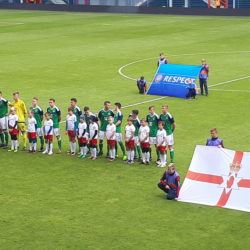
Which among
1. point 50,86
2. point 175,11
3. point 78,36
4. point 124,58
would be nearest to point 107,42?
point 78,36

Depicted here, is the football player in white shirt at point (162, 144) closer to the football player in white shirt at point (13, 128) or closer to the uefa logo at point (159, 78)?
the football player in white shirt at point (13, 128)

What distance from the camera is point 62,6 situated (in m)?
80.1

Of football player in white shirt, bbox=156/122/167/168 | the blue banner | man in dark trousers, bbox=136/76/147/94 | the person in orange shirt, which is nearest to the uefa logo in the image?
the blue banner

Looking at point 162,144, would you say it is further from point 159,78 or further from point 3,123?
point 159,78

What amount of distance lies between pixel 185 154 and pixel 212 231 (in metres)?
6.82

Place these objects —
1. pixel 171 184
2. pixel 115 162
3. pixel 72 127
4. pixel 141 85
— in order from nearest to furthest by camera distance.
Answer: pixel 171 184, pixel 115 162, pixel 72 127, pixel 141 85

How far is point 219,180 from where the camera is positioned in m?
18.8

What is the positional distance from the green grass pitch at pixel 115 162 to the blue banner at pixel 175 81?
926mm

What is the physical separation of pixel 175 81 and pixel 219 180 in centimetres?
1523

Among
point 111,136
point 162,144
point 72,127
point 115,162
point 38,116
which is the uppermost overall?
point 38,116

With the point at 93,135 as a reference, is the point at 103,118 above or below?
above

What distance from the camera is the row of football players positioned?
882 inches

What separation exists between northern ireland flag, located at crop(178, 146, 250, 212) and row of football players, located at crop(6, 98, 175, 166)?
3.07 m

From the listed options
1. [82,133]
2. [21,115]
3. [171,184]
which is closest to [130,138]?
Result: [82,133]
